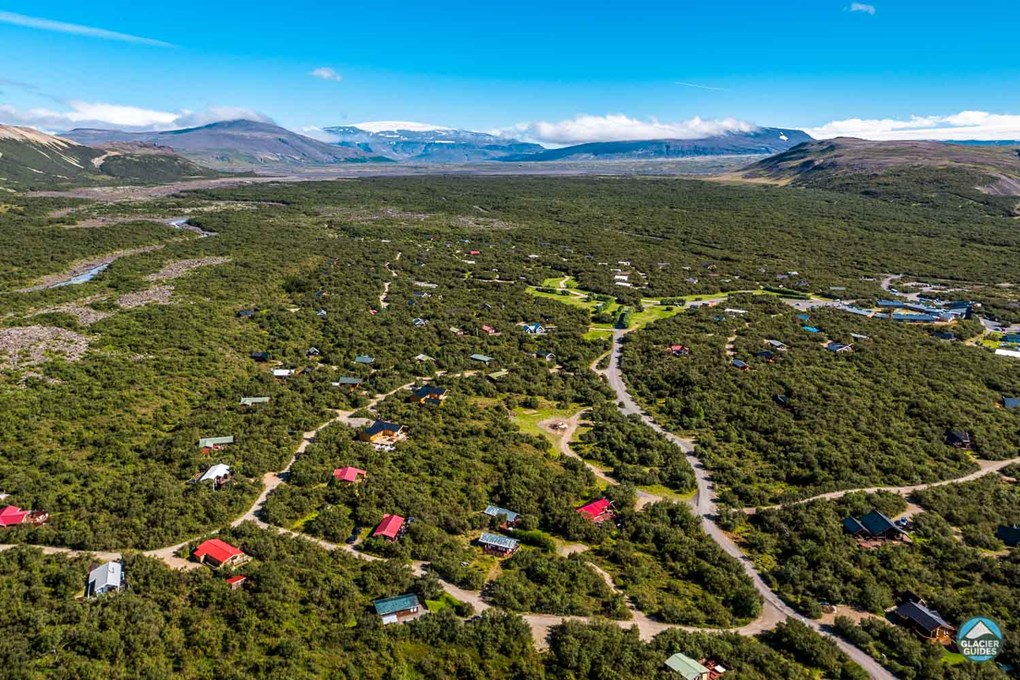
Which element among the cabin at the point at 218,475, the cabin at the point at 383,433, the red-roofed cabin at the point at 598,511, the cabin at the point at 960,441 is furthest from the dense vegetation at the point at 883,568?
the cabin at the point at 218,475

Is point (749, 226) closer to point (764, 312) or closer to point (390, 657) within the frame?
point (764, 312)

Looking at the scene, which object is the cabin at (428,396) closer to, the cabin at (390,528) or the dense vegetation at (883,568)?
the cabin at (390,528)

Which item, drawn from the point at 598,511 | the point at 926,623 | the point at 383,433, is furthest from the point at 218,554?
the point at 926,623

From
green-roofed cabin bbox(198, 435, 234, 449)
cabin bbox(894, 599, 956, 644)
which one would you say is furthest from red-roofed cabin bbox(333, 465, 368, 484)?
cabin bbox(894, 599, 956, 644)

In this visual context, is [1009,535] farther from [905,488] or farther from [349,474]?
[349,474]

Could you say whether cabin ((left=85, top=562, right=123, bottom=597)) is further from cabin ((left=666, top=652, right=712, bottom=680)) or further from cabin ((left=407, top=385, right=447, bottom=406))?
cabin ((left=407, top=385, right=447, bottom=406))
